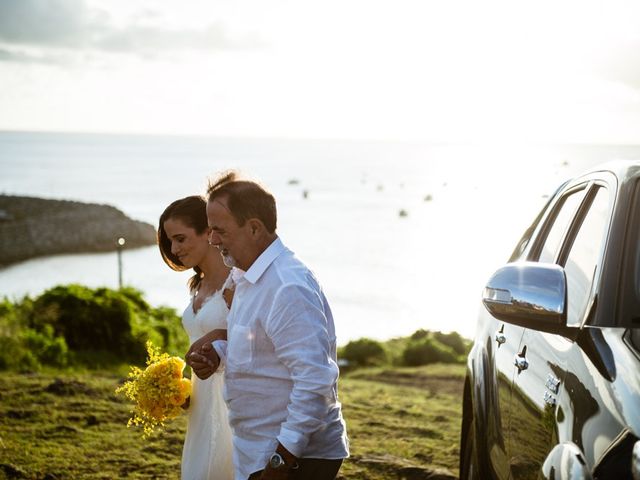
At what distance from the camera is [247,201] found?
10.4 feet

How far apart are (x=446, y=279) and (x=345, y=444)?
55.2m

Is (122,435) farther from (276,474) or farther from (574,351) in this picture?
(574,351)

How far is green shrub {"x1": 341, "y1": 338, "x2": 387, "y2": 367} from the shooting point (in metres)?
17.5

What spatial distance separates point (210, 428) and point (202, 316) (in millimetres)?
554

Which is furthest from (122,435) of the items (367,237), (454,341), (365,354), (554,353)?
(367,237)

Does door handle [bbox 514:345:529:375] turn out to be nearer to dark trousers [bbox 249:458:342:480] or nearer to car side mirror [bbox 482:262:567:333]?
car side mirror [bbox 482:262:567:333]

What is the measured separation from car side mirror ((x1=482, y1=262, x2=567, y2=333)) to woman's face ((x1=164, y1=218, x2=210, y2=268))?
1.99 meters

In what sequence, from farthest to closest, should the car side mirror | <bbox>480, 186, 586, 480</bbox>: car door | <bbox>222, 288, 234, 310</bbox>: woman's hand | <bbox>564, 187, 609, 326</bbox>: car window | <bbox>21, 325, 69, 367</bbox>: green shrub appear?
1. <bbox>21, 325, 69, 367</bbox>: green shrub
2. <bbox>222, 288, 234, 310</bbox>: woman's hand
3. <bbox>480, 186, 586, 480</bbox>: car door
4. <bbox>564, 187, 609, 326</bbox>: car window
5. the car side mirror

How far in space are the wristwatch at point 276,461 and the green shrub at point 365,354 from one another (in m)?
14.5

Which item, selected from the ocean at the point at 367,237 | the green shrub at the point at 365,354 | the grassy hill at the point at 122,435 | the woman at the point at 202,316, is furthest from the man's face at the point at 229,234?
the green shrub at the point at 365,354

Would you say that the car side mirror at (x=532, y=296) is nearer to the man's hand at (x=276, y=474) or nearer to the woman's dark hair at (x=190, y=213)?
the man's hand at (x=276, y=474)

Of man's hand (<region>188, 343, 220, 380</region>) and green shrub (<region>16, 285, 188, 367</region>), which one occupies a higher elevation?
man's hand (<region>188, 343, 220, 380</region>)

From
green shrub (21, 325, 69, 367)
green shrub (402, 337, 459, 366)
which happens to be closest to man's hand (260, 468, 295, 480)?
green shrub (21, 325, 69, 367)

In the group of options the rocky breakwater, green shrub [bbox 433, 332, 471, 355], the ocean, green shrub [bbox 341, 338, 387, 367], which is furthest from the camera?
the rocky breakwater
